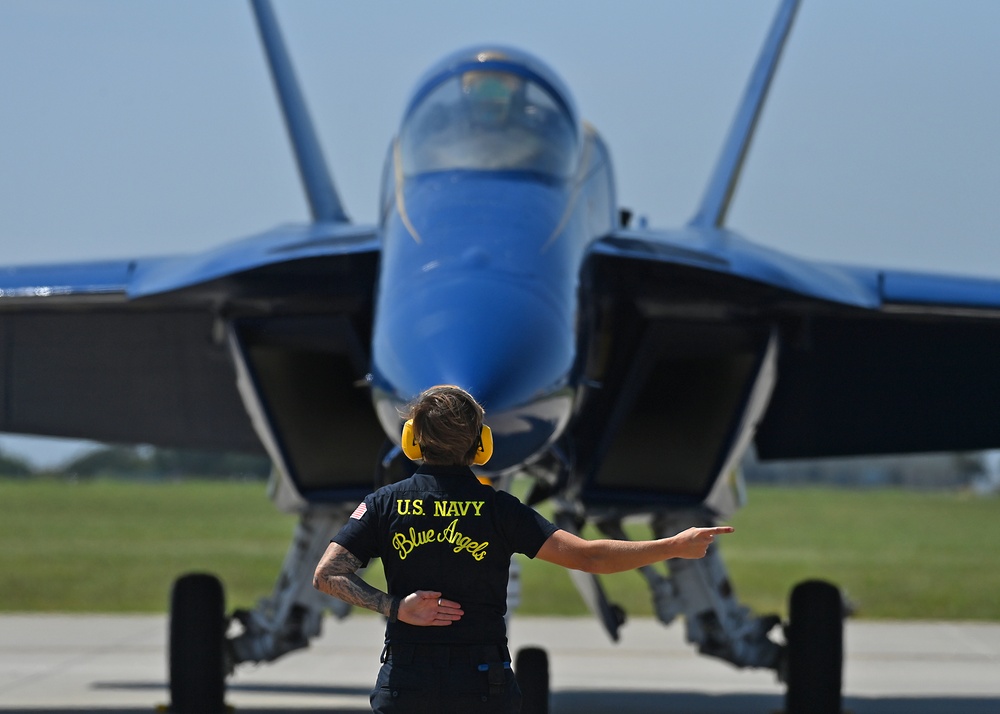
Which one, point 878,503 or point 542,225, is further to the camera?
point 878,503

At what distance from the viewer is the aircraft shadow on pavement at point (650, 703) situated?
8656 millimetres

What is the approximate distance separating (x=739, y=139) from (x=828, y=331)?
2.33m

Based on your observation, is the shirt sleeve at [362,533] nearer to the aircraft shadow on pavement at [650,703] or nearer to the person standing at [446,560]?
the person standing at [446,560]

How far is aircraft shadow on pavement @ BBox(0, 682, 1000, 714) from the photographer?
28.4 ft

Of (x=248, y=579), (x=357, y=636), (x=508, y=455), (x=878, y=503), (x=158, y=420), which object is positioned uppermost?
(x=508, y=455)

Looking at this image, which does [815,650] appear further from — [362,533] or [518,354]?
[362,533]

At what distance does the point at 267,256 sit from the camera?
6.20 meters

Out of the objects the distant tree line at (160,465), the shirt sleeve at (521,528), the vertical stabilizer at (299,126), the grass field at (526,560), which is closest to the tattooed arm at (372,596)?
the shirt sleeve at (521,528)

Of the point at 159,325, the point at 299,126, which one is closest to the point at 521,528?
the point at 159,325

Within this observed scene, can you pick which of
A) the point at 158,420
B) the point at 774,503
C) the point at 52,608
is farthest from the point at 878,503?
the point at 158,420

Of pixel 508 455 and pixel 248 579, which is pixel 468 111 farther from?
pixel 248 579

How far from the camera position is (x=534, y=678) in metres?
6.32

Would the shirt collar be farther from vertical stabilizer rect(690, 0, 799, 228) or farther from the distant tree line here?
the distant tree line

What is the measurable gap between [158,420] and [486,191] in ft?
10.6
